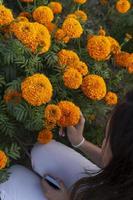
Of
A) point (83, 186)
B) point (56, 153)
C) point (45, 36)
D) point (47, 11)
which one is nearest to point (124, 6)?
point (47, 11)

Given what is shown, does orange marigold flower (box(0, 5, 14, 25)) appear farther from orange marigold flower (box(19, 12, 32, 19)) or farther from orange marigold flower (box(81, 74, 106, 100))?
orange marigold flower (box(81, 74, 106, 100))

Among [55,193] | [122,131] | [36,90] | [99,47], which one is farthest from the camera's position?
[99,47]

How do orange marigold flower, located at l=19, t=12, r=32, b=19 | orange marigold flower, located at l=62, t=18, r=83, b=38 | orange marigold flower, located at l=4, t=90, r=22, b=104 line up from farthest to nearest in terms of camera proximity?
orange marigold flower, located at l=19, t=12, r=32, b=19 → orange marigold flower, located at l=62, t=18, r=83, b=38 → orange marigold flower, located at l=4, t=90, r=22, b=104

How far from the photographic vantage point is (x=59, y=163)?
1781mm

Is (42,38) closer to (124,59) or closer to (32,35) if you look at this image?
(32,35)

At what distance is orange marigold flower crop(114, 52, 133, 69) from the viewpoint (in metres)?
1.98

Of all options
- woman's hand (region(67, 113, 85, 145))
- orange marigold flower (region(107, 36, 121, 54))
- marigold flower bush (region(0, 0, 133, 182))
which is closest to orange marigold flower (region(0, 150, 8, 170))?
marigold flower bush (region(0, 0, 133, 182))

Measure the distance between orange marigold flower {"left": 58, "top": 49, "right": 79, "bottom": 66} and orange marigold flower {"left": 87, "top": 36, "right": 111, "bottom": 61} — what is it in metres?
0.07

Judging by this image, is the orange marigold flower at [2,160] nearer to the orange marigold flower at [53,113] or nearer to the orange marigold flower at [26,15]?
the orange marigold flower at [53,113]

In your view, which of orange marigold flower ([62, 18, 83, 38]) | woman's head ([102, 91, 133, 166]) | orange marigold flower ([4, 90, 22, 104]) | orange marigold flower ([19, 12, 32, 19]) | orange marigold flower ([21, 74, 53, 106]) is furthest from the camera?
orange marigold flower ([19, 12, 32, 19])

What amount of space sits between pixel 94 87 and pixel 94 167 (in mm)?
307

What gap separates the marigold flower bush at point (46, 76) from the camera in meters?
1.65

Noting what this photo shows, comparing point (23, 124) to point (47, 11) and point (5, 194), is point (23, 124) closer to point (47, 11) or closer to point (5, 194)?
point (5, 194)

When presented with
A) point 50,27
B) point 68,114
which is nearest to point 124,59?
point 50,27
